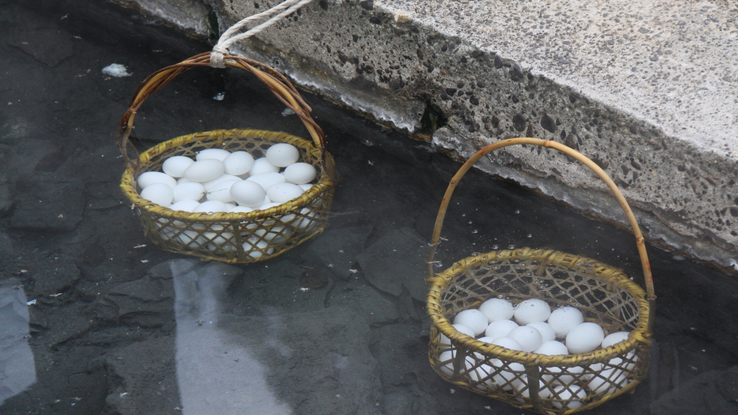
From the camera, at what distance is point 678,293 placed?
1.51 meters

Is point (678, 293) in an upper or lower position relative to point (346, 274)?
upper

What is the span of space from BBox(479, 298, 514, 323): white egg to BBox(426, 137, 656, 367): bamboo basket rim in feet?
0.36

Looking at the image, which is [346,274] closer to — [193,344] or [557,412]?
[193,344]

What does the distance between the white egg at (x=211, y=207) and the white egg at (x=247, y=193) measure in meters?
0.05

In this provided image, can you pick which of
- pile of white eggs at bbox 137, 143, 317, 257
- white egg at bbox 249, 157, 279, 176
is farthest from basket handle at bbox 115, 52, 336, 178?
white egg at bbox 249, 157, 279, 176

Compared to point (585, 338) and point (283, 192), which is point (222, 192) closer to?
point (283, 192)

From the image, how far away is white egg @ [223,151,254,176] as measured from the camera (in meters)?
1.85

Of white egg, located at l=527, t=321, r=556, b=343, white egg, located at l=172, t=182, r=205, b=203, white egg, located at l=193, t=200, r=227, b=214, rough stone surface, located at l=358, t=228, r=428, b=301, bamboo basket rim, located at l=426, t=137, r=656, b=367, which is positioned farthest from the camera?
white egg, located at l=172, t=182, r=205, b=203

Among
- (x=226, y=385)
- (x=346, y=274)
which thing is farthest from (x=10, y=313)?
(x=346, y=274)

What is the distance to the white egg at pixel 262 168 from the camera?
6.17 feet

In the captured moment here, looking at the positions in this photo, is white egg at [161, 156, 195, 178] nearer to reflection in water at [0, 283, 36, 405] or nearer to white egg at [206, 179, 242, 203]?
white egg at [206, 179, 242, 203]

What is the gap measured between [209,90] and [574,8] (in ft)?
4.46

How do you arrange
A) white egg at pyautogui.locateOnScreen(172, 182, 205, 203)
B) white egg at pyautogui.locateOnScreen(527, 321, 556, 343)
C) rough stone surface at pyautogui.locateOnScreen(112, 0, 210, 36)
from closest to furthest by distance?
white egg at pyautogui.locateOnScreen(527, 321, 556, 343) < white egg at pyautogui.locateOnScreen(172, 182, 205, 203) < rough stone surface at pyautogui.locateOnScreen(112, 0, 210, 36)

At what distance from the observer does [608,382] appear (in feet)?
4.12
